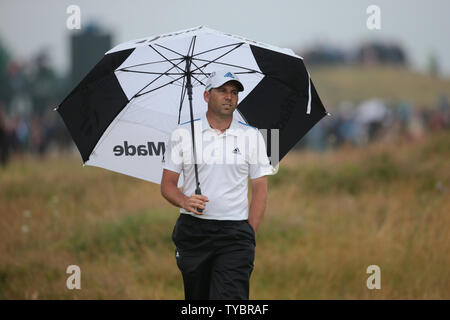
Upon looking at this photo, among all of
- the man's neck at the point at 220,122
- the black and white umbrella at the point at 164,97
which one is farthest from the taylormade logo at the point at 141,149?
the man's neck at the point at 220,122

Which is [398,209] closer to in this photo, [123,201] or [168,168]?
[123,201]

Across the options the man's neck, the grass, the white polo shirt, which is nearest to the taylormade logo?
the white polo shirt

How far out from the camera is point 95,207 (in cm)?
1288

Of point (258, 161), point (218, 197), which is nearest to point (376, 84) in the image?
point (258, 161)

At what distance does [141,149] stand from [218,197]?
140 centimetres

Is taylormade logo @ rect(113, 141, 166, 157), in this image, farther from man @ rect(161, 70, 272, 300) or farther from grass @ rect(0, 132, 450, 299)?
grass @ rect(0, 132, 450, 299)

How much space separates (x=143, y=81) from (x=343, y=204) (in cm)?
629

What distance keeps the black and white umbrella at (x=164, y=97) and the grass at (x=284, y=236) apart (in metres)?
2.23

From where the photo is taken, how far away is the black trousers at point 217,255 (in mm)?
5402

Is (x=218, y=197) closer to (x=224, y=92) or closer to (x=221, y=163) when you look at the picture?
(x=221, y=163)

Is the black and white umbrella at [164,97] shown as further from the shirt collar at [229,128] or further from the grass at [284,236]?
the grass at [284,236]

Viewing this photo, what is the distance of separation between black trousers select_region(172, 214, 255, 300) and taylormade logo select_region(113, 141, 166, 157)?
1173 millimetres

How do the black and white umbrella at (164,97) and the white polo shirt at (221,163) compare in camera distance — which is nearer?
the white polo shirt at (221,163)

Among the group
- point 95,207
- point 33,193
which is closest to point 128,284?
point 95,207
